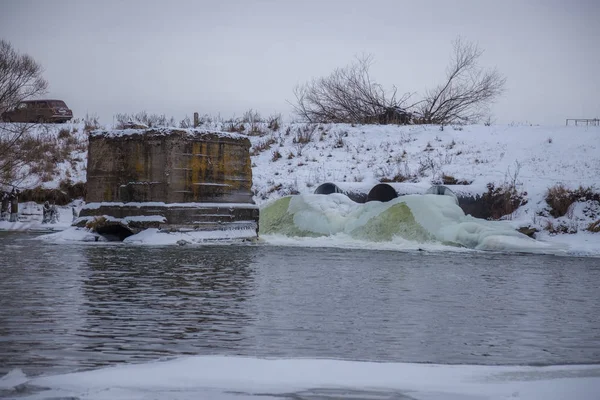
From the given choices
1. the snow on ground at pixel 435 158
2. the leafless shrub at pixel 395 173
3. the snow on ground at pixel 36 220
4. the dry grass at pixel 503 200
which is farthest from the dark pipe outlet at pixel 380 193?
the snow on ground at pixel 36 220

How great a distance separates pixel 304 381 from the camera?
12.9 ft

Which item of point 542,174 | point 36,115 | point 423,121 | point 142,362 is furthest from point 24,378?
point 36,115

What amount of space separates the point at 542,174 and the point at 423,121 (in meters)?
13.4

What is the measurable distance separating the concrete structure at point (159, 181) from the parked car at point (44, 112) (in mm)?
22342

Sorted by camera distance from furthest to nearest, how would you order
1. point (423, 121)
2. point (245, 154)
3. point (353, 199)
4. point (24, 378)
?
point (423, 121), point (353, 199), point (245, 154), point (24, 378)

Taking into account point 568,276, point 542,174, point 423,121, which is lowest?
point 568,276

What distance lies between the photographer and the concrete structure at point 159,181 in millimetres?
16516

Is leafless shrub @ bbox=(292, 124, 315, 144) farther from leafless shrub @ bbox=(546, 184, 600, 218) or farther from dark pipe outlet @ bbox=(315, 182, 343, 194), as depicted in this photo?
leafless shrub @ bbox=(546, 184, 600, 218)

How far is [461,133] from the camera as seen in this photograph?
101 feet

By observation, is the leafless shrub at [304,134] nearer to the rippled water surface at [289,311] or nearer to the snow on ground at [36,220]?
the snow on ground at [36,220]

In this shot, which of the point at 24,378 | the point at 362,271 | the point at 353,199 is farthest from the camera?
the point at 353,199

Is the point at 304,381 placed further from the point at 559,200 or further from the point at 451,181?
the point at 451,181

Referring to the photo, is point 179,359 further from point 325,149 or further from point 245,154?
point 325,149

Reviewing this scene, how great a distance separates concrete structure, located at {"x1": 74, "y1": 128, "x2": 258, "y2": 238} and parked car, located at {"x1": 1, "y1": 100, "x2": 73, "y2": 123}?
2234 cm
